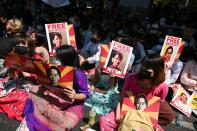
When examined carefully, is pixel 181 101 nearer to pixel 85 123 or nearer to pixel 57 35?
pixel 85 123

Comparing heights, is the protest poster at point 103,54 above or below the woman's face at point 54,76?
below

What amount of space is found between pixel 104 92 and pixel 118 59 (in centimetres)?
58

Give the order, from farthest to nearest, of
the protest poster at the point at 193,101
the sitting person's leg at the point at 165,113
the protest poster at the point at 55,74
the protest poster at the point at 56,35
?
the protest poster at the point at 56,35, the protest poster at the point at 193,101, the sitting person's leg at the point at 165,113, the protest poster at the point at 55,74

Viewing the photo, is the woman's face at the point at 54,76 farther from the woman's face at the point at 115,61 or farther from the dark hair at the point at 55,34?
the dark hair at the point at 55,34

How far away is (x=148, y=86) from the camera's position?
406cm

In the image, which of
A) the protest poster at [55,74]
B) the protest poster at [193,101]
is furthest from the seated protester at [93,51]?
the protest poster at [55,74]

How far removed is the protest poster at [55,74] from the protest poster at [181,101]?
9.67 ft

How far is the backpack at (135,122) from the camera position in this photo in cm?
354

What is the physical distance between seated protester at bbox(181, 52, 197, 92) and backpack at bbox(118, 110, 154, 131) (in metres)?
2.22

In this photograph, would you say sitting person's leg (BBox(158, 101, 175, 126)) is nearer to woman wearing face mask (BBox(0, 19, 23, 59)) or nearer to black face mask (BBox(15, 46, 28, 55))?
black face mask (BBox(15, 46, 28, 55))

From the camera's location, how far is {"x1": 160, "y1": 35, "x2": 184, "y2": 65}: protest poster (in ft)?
19.0

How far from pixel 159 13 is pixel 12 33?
28.0 ft

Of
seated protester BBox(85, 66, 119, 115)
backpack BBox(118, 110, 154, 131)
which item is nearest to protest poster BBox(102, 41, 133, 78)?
seated protester BBox(85, 66, 119, 115)

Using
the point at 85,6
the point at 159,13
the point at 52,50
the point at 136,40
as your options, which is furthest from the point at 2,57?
the point at 85,6
